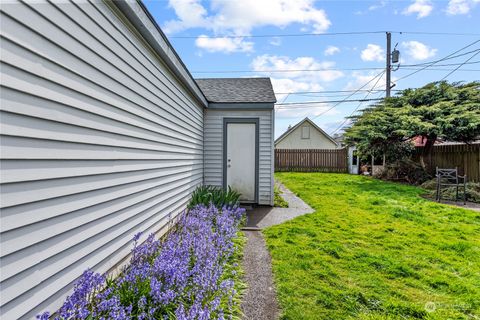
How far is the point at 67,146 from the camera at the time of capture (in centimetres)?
182

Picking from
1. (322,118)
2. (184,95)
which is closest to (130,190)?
(184,95)

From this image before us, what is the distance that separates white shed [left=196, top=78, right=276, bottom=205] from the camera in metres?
6.64

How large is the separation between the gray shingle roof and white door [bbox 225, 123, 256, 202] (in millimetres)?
674

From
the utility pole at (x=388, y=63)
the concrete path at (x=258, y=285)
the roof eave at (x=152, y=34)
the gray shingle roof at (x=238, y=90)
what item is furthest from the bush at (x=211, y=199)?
the utility pole at (x=388, y=63)

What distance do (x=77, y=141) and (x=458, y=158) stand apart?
12554 mm

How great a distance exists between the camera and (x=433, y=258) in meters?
3.56

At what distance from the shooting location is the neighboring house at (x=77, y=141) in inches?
55.2

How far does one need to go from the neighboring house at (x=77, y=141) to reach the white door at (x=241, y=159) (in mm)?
2705

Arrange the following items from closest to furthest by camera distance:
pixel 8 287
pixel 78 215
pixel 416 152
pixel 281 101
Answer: pixel 8 287 < pixel 78 215 < pixel 416 152 < pixel 281 101

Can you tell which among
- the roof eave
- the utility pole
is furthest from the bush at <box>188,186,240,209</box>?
the utility pole

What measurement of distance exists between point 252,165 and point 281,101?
616 inches

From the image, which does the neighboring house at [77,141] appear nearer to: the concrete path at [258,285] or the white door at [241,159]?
the concrete path at [258,285]

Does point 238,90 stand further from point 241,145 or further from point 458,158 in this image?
point 458,158

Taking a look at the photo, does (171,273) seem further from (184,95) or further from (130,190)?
(184,95)
